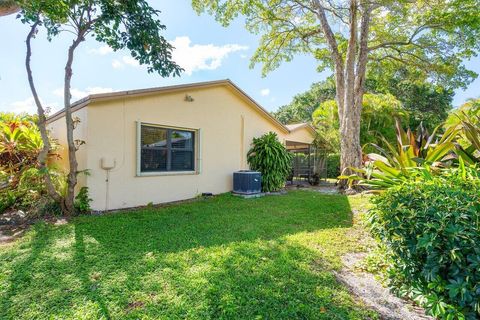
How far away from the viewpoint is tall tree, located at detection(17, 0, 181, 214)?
4852 mm

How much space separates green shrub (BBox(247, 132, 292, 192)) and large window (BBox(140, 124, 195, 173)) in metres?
2.83

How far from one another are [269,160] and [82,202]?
6.54 metres

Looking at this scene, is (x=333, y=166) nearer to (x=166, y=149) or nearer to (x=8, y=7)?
(x=166, y=149)

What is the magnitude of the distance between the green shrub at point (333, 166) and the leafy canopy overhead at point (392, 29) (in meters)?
6.20

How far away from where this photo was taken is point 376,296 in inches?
111

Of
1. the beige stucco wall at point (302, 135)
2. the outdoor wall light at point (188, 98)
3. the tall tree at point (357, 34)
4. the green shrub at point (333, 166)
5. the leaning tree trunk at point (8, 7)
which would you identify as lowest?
the green shrub at point (333, 166)

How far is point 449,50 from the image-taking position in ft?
38.1

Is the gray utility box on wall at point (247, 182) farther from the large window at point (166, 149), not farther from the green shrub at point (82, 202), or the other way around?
the green shrub at point (82, 202)

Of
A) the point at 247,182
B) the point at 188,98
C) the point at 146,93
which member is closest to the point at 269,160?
the point at 247,182

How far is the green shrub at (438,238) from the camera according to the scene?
205cm

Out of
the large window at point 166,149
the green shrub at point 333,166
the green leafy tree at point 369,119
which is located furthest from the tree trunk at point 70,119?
the green shrub at point 333,166

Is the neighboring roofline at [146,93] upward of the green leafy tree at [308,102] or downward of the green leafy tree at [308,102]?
downward

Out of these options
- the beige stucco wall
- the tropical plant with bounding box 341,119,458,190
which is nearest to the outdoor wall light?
the tropical plant with bounding box 341,119,458,190

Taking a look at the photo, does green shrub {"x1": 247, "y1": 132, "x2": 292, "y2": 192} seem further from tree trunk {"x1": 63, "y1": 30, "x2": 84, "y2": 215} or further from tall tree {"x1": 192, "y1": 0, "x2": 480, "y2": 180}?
tree trunk {"x1": 63, "y1": 30, "x2": 84, "y2": 215}
